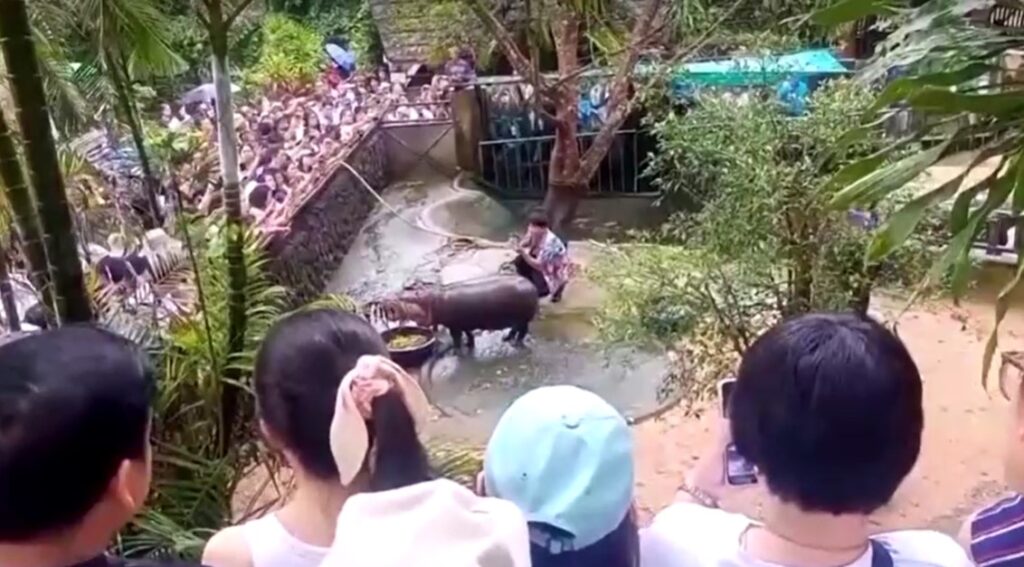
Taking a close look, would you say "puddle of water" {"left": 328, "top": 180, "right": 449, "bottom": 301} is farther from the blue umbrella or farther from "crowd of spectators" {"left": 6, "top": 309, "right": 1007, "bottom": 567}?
"crowd of spectators" {"left": 6, "top": 309, "right": 1007, "bottom": 567}

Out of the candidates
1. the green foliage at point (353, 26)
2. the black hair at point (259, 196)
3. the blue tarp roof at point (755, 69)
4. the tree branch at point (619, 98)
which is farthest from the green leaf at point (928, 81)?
the green foliage at point (353, 26)

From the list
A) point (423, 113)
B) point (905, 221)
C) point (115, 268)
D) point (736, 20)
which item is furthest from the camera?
point (423, 113)

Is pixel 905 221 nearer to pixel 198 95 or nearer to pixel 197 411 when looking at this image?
pixel 197 411

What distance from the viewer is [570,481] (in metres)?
0.97

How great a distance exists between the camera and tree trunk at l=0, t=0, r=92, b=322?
5.27 feet

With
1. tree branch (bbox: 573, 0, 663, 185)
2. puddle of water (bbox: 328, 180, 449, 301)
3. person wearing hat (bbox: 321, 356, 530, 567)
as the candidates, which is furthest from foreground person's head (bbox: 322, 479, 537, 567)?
tree branch (bbox: 573, 0, 663, 185)

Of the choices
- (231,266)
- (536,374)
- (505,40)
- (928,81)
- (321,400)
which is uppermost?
(928,81)

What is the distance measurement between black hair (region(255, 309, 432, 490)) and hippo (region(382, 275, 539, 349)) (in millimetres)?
4002

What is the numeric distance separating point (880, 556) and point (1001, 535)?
20 cm

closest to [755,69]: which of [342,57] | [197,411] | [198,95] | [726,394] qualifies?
[197,411]

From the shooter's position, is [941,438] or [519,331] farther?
[519,331]

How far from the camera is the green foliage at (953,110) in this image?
1.14 m

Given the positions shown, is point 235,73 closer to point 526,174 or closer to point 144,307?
point 526,174

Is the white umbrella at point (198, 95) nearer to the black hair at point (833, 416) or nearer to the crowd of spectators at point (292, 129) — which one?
the crowd of spectators at point (292, 129)
